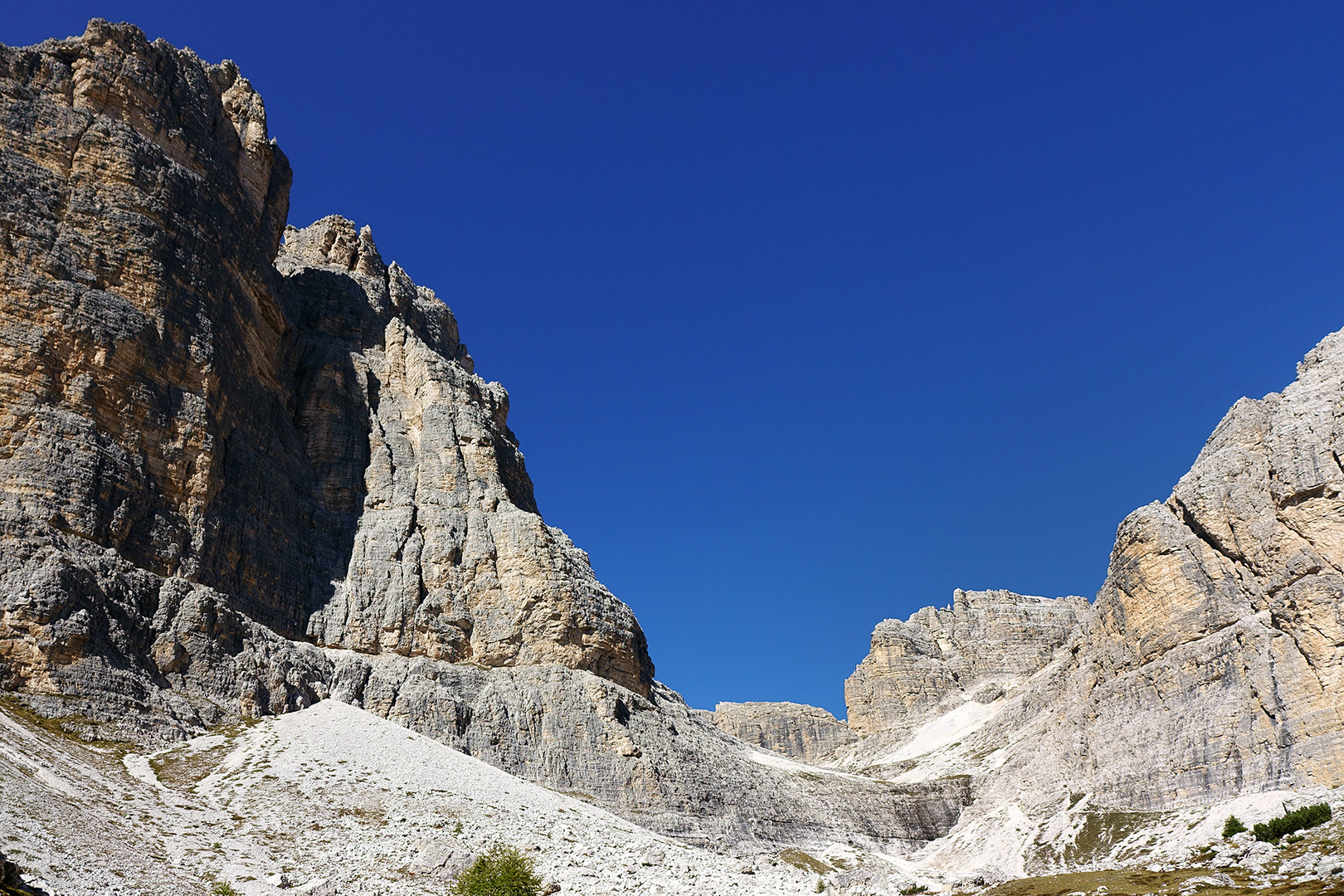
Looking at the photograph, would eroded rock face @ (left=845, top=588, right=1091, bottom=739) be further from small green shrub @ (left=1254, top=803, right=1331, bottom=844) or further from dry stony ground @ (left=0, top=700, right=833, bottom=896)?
small green shrub @ (left=1254, top=803, right=1331, bottom=844)

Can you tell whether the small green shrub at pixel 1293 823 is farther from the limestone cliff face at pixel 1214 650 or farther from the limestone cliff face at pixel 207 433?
the limestone cliff face at pixel 207 433

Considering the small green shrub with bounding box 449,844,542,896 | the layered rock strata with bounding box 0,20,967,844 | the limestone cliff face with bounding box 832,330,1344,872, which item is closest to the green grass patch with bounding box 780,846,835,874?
the layered rock strata with bounding box 0,20,967,844

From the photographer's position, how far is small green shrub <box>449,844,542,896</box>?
40.3m

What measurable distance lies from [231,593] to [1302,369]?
283 ft

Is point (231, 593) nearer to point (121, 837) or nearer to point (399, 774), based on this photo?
point (399, 774)

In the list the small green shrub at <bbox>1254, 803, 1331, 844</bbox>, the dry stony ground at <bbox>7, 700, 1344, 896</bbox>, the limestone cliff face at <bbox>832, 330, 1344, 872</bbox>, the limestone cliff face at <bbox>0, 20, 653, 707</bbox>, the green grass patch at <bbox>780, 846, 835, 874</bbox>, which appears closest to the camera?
the dry stony ground at <bbox>7, 700, 1344, 896</bbox>

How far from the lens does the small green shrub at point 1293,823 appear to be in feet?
146

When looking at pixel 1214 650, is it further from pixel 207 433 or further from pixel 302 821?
pixel 207 433

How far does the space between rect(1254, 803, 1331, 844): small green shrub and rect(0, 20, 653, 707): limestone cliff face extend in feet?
169

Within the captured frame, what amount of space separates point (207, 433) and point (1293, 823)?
71.8m

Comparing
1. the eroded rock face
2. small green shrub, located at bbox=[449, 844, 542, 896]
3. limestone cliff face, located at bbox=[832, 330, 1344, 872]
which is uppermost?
the eroded rock face

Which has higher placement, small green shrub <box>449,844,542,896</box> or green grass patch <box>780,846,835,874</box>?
green grass patch <box>780,846,835,874</box>

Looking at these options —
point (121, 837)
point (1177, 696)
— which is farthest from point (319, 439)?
point (1177, 696)

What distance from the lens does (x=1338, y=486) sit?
70312mm
